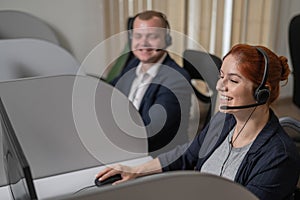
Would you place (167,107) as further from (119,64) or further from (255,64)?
(119,64)

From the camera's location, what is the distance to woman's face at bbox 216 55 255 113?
1104 mm

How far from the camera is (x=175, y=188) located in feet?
2.21

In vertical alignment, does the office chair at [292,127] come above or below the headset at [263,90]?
below

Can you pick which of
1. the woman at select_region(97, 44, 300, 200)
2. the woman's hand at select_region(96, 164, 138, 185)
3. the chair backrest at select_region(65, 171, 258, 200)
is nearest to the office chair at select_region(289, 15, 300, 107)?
the woman at select_region(97, 44, 300, 200)

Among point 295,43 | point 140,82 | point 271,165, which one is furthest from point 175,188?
point 295,43

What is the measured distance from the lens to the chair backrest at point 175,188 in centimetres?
64

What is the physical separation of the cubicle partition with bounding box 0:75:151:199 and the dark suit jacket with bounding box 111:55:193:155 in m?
0.18

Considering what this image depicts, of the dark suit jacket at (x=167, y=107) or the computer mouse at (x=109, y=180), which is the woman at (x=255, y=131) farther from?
the dark suit jacket at (x=167, y=107)

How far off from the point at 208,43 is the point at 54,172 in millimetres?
1882

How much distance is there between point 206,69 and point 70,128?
79cm

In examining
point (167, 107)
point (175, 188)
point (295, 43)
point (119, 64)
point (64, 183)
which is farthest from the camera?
point (295, 43)

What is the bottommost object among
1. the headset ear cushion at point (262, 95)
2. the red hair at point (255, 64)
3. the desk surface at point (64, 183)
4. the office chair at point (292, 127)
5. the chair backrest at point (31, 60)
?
the desk surface at point (64, 183)

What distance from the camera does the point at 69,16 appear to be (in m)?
2.78

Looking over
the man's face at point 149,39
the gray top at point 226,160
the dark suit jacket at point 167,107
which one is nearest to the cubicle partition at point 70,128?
the dark suit jacket at point 167,107
